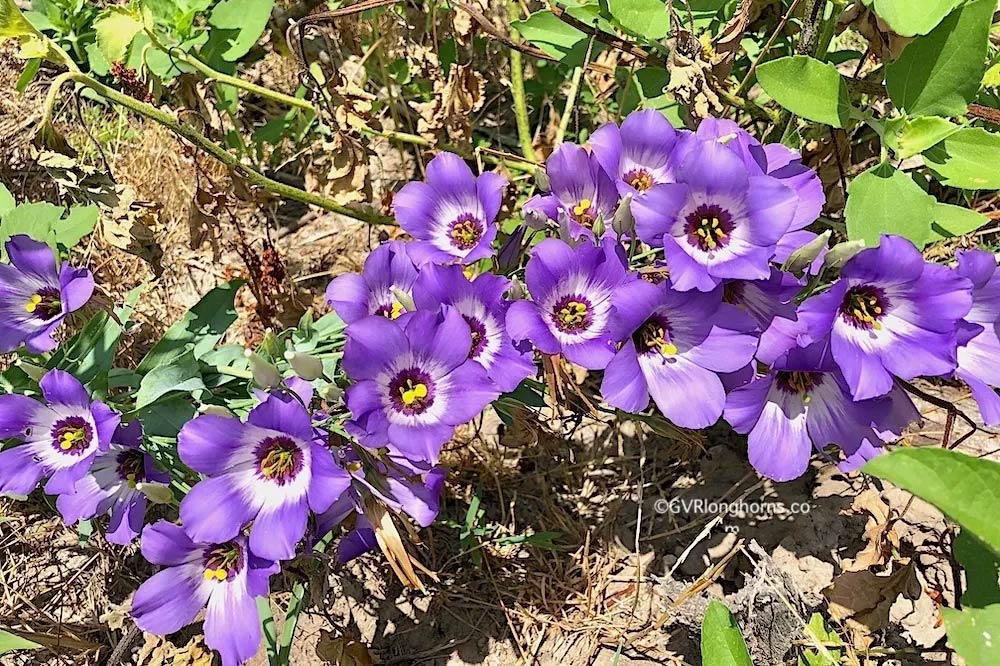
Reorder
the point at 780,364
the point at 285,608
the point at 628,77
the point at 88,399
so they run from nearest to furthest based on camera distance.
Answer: the point at 780,364, the point at 88,399, the point at 285,608, the point at 628,77

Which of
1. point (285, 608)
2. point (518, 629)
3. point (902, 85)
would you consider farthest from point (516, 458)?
point (902, 85)

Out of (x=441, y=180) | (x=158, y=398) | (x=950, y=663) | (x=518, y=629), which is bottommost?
(x=518, y=629)

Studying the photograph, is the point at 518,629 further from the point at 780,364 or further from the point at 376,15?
the point at 376,15

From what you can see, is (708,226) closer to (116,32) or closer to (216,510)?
(216,510)

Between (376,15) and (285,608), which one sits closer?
(285,608)

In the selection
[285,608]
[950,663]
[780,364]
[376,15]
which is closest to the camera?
[780,364]
